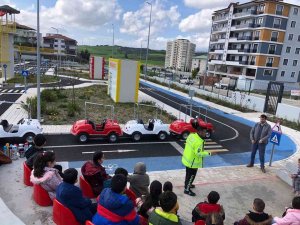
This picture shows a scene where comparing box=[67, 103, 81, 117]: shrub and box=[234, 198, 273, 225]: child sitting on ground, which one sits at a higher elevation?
box=[234, 198, 273, 225]: child sitting on ground

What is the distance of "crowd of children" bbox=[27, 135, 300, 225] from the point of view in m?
4.43

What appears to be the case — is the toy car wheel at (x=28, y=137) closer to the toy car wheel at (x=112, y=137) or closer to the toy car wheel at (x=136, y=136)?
the toy car wheel at (x=112, y=137)

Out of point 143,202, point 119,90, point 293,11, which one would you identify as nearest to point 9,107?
point 119,90

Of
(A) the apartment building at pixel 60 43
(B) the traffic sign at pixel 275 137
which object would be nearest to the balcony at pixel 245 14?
(B) the traffic sign at pixel 275 137

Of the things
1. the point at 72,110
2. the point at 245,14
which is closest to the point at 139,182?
the point at 72,110

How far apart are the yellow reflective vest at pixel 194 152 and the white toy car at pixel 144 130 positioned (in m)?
6.09

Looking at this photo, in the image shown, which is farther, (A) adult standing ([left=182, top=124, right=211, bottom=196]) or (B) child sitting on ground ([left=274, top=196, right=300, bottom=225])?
(A) adult standing ([left=182, top=124, right=211, bottom=196])

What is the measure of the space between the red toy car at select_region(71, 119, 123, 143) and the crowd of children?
561 cm

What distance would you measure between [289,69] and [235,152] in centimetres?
4667

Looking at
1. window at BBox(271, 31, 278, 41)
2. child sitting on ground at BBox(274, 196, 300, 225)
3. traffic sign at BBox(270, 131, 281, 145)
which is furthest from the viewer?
window at BBox(271, 31, 278, 41)

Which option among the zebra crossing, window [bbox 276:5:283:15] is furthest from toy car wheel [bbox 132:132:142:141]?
window [bbox 276:5:283:15]

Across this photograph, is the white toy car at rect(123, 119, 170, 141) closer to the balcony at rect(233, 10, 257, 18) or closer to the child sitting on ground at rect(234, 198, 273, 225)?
the child sitting on ground at rect(234, 198, 273, 225)

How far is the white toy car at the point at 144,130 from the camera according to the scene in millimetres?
13519

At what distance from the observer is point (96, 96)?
25.7 m
